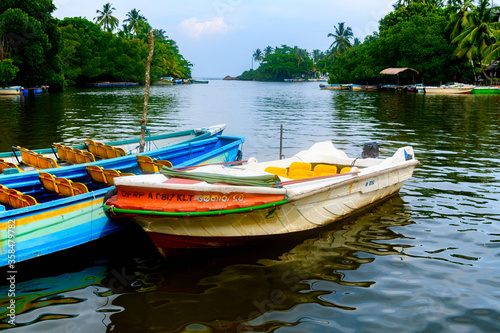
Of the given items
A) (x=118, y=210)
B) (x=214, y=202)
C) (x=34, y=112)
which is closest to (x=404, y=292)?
(x=214, y=202)

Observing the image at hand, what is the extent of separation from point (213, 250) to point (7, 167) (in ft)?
18.2

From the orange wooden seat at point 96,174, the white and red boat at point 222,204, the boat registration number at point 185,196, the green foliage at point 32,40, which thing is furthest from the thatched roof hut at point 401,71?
the boat registration number at point 185,196

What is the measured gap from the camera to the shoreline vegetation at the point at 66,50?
5019 cm

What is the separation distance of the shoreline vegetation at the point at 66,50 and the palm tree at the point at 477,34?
54759 mm

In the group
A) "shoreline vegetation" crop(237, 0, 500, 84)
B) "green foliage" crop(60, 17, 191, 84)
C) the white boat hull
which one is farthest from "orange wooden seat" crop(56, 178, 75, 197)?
"green foliage" crop(60, 17, 191, 84)

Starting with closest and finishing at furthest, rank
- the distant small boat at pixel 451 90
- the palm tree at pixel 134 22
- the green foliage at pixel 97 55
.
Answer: the distant small boat at pixel 451 90
the green foliage at pixel 97 55
the palm tree at pixel 134 22

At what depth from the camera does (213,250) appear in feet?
25.2

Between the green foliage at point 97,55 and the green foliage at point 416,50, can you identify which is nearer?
the green foliage at point 416,50

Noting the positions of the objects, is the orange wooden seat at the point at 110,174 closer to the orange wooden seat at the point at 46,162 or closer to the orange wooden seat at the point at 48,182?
the orange wooden seat at the point at 48,182

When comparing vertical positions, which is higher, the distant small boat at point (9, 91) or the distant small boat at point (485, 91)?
the distant small boat at point (485, 91)

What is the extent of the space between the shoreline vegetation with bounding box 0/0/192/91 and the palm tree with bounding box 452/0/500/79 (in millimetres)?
54759

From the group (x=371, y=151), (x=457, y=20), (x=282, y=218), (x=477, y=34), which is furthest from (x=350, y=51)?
(x=282, y=218)

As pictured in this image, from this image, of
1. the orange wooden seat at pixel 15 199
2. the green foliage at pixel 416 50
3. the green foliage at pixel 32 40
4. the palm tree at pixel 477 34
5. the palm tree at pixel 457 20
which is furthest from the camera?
the green foliage at pixel 416 50

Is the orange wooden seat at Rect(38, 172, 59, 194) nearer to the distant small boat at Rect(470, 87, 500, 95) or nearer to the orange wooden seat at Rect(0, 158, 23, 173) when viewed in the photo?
the orange wooden seat at Rect(0, 158, 23, 173)
